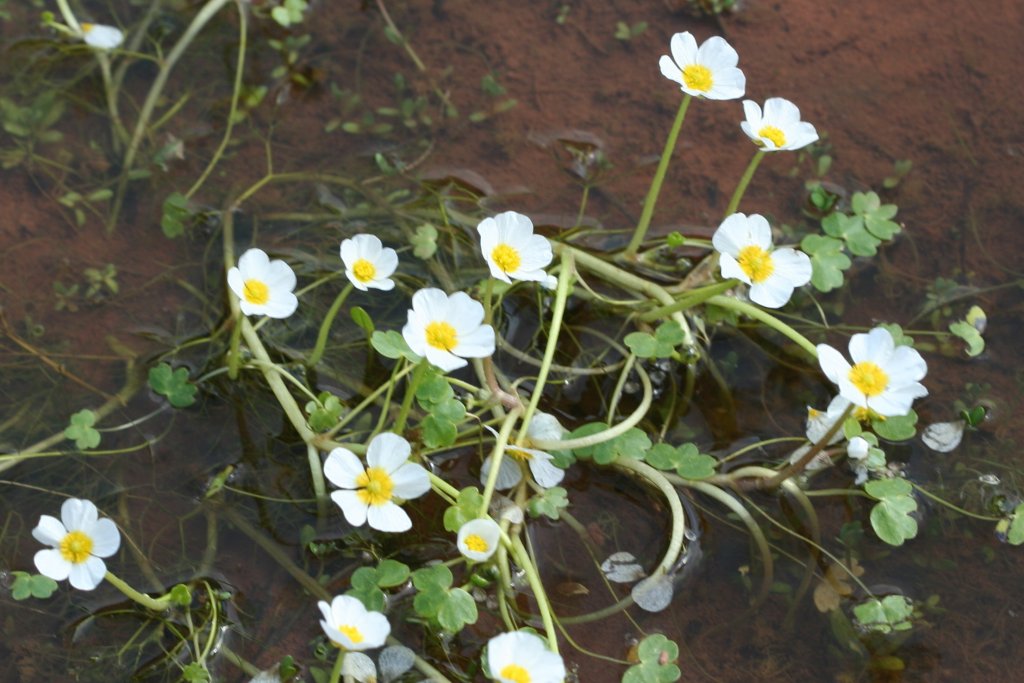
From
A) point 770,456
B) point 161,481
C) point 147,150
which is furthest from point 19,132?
point 770,456

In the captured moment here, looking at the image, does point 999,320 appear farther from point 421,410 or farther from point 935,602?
point 421,410

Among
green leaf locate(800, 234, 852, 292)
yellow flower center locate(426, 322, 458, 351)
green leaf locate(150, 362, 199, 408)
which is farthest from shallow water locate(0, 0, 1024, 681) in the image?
yellow flower center locate(426, 322, 458, 351)

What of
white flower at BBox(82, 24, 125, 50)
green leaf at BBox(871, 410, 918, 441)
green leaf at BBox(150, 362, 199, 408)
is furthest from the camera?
white flower at BBox(82, 24, 125, 50)

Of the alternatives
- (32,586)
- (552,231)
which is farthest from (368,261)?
(32,586)

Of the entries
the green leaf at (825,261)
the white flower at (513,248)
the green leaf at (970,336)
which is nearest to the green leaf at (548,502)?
the white flower at (513,248)

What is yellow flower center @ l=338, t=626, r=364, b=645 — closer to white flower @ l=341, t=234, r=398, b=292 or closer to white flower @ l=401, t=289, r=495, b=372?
white flower @ l=401, t=289, r=495, b=372

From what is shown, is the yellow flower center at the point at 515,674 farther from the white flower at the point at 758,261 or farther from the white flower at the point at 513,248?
the white flower at the point at 758,261

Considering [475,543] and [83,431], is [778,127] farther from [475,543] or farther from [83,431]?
[83,431]
